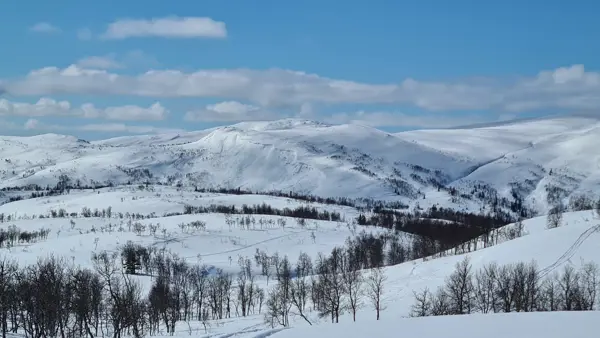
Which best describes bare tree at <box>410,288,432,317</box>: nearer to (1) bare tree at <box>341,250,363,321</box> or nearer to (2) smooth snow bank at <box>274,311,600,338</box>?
(1) bare tree at <box>341,250,363,321</box>

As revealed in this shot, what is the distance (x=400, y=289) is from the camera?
95.6 m

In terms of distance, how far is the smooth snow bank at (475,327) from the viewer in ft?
116

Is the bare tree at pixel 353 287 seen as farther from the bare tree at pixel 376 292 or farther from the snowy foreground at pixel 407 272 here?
the snowy foreground at pixel 407 272

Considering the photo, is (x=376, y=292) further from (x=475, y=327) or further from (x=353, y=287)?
(x=475, y=327)

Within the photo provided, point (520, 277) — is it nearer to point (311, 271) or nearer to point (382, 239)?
point (311, 271)

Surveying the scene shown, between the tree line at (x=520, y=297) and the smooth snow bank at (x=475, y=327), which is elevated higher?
the smooth snow bank at (x=475, y=327)

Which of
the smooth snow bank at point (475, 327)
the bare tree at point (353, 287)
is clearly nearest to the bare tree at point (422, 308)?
the bare tree at point (353, 287)

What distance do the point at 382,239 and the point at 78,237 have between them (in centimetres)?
9751

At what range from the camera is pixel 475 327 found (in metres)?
37.7

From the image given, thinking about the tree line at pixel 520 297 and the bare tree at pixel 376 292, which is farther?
the bare tree at pixel 376 292

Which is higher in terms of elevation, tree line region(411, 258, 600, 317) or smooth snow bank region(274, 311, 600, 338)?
smooth snow bank region(274, 311, 600, 338)

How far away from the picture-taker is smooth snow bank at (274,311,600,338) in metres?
35.3

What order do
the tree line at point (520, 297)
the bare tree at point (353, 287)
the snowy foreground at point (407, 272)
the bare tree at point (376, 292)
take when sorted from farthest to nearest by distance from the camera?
1. the bare tree at point (376, 292)
2. the bare tree at point (353, 287)
3. the tree line at point (520, 297)
4. the snowy foreground at point (407, 272)

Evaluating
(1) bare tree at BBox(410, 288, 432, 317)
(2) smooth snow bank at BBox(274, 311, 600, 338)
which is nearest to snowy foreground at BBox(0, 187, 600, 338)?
(2) smooth snow bank at BBox(274, 311, 600, 338)
